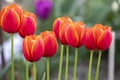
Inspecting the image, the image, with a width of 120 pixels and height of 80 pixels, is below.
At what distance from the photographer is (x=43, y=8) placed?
245 cm

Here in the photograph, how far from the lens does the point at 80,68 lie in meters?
2.54

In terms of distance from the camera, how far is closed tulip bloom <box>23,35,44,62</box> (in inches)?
34.7

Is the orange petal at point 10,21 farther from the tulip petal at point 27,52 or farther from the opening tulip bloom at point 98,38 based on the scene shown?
the opening tulip bloom at point 98,38

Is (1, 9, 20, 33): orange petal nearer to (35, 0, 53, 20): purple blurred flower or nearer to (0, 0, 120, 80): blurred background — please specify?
(0, 0, 120, 80): blurred background

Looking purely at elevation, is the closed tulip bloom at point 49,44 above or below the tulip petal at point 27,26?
below

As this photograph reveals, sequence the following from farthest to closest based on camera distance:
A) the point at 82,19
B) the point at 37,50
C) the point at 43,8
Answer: the point at 82,19
the point at 43,8
the point at 37,50

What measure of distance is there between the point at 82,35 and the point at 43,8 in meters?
1.56

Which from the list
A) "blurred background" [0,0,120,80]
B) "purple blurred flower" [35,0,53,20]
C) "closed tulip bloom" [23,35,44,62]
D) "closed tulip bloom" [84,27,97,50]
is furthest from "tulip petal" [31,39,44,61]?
"purple blurred flower" [35,0,53,20]

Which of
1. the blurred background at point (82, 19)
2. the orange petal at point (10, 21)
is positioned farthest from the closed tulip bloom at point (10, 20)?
the blurred background at point (82, 19)

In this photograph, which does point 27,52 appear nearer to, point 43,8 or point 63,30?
point 63,30

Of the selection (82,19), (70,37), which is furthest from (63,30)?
(82,19)

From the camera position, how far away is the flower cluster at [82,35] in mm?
908

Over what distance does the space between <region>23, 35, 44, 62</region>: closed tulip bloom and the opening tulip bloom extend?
0.36 ft

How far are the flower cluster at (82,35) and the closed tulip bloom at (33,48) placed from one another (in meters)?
0.06
